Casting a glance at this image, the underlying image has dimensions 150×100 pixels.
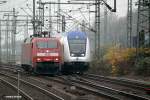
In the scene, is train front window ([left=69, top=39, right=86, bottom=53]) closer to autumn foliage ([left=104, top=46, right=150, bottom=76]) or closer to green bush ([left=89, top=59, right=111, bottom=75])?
autumn foliage ([left=104, top=46, right=150, bottom=76])

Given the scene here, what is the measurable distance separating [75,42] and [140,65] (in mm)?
5332

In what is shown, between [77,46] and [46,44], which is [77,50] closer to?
[77,46]

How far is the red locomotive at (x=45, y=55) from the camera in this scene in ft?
123

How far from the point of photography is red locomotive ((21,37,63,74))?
1473 inches

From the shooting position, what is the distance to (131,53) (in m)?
41.2

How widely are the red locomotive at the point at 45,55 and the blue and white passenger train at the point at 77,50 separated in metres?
0.74

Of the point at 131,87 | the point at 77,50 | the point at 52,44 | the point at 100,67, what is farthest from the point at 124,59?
the point at 131,87

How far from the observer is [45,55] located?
123 ft

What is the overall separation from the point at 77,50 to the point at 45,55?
2547 millimetres

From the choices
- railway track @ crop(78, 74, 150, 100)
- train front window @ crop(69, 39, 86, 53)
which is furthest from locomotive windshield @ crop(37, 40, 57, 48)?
railway track @ crop(78, 74, 150, 100)

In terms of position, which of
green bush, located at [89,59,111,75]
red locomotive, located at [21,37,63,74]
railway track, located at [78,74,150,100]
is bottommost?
railway track, located at [78,74,150,100]

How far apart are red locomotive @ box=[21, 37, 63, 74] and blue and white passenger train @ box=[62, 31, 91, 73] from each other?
74cm

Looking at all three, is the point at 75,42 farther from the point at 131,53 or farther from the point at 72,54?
the point at 131,53

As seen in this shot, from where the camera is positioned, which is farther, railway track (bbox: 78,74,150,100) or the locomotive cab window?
the locomotive cab window
